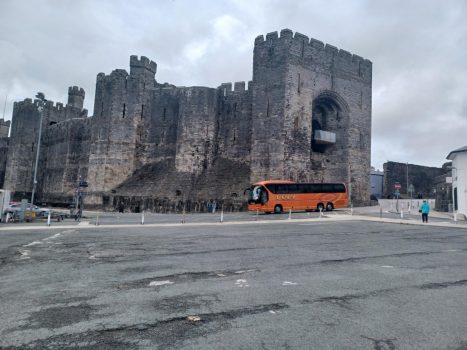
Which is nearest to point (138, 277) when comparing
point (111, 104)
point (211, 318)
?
point (211, 318)

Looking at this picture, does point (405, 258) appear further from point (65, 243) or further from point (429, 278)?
point (65, 243)

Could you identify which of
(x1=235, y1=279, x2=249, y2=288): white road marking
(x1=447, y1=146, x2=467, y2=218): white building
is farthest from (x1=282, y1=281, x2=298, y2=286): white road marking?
(x1=447, y1=146, x2=467, y2=218): white building

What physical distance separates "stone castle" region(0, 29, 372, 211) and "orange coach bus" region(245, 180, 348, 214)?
2.55 metres

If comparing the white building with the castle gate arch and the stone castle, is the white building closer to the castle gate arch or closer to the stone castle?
the stone castle

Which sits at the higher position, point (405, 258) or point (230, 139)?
point (230, 139)

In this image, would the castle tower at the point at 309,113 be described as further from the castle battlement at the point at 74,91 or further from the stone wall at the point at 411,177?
the castle battlement at the point at 74,91

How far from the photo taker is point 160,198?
98.2 ft

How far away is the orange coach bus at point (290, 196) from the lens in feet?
79.9

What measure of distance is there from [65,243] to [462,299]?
9.67 meters

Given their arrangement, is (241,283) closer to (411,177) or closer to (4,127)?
(411,177)

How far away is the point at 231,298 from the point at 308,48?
27626mm

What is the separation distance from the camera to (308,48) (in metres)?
29.1

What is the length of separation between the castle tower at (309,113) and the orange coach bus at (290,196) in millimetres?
2465

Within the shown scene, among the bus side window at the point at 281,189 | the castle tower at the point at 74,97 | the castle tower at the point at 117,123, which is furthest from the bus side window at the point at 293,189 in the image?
the castle tower at the point at 74,97
